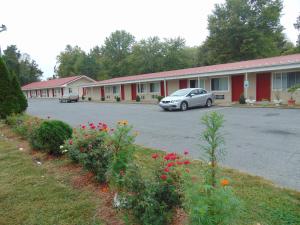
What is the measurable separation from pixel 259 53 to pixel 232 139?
115 ft

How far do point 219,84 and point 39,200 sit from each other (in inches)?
797

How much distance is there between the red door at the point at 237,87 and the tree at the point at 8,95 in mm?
16370

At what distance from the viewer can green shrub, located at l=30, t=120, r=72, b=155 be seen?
5.51 m

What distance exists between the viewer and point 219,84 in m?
21.9

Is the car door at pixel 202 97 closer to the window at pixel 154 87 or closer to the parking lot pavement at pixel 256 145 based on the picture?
the parking lot pavement at pixel 256 145

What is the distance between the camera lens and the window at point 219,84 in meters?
21.4

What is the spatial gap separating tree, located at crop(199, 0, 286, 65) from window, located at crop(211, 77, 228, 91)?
61.7ft

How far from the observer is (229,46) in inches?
1550

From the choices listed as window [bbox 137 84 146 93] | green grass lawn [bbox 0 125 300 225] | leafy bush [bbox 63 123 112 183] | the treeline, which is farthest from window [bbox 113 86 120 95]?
leafy bush [bbox 63 123 112 183]

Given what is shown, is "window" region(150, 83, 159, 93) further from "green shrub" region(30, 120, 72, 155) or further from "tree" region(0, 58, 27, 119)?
"green shrub" region(30, 120, 72, 155)

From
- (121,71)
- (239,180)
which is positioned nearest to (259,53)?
(121,71)

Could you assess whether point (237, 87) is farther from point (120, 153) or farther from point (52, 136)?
point (120, 153)

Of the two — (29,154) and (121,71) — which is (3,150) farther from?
(121,71)

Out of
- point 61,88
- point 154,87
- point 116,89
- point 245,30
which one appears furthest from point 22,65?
point 245,30
